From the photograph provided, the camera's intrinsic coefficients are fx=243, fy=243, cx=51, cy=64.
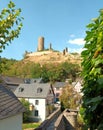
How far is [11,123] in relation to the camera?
16.1 m

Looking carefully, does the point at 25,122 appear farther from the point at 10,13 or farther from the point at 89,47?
the point at 89,47

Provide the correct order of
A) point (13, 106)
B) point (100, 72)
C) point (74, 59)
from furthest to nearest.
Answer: point (74, 59)
point (13, 106)
point (100, 72)

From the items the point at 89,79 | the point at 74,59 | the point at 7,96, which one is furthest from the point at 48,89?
the point at 74,59

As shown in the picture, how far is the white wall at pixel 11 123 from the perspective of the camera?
48.4 feet

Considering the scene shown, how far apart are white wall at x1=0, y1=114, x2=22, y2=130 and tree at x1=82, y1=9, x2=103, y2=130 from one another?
11916 millimetres

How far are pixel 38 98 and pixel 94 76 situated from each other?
151 ft

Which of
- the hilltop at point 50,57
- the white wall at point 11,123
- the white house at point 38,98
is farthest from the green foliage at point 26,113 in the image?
the hilltop at point 50,57

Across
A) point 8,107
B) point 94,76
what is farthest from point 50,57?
point 94,76

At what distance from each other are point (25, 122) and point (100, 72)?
43.0 meters

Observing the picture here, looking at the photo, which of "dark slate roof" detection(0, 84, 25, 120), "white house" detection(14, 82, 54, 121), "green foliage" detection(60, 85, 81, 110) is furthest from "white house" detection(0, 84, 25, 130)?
"white house" detection(14, 82, 54, 121)

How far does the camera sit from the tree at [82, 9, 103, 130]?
2.68 m

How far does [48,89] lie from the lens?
50.0 m

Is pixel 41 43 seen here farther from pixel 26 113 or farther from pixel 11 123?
pixel 11 123

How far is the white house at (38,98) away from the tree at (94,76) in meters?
44.0
